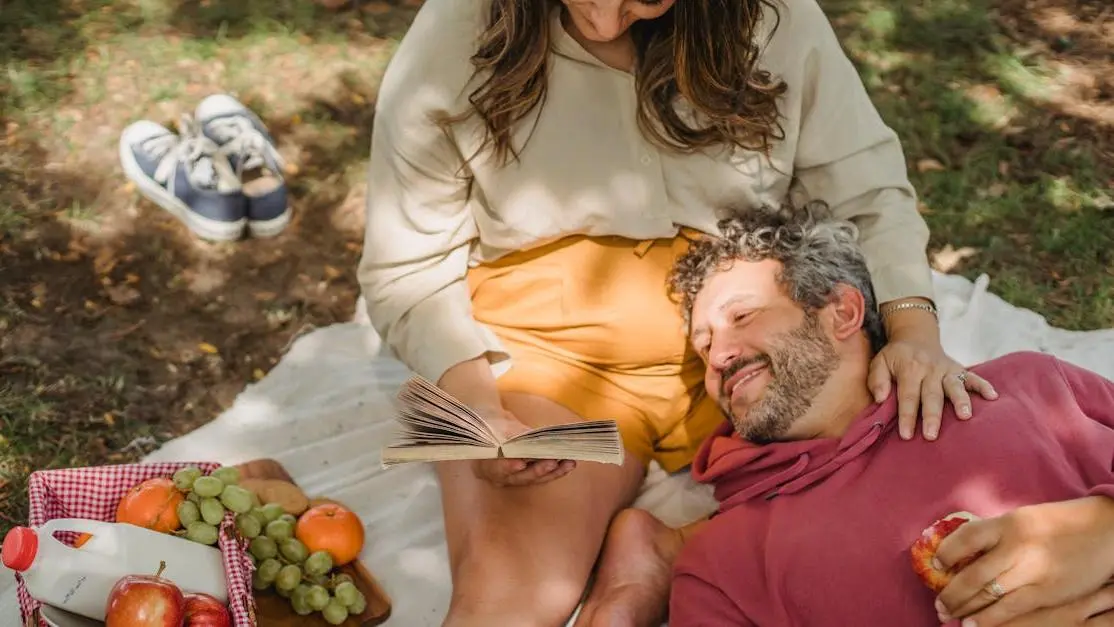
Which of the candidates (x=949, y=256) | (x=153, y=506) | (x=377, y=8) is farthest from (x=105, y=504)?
(x=377, y=8)

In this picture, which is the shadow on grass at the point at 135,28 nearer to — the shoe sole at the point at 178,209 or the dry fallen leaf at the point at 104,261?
the shoe sole at the point at 178,209

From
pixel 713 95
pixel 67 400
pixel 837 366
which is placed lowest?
pixel 67 400

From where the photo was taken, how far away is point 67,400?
375cm

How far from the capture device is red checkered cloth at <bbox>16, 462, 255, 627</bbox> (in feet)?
8.52

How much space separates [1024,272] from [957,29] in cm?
190

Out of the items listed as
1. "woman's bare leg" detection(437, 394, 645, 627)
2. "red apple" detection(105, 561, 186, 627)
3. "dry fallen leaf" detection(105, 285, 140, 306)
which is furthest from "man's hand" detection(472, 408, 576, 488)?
"dry fallen leaf" detection(105, 285, 140, 306)

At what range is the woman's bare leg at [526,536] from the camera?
2824mm

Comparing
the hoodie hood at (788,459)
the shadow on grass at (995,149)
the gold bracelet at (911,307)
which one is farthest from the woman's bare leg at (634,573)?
the shadow on grass at (995,149)

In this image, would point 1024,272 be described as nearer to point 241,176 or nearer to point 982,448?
point 982,448

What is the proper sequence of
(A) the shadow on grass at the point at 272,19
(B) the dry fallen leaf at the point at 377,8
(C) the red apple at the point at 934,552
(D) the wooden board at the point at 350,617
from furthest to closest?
1. (B) the dry fallen leaf at the point at 377,8
2. (A) the shadow on grass at the point at 272,19
3. (D) the wooden board at the point at 350,617
4. (C) the red apple at the point at 934,552

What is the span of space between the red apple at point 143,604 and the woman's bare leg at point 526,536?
2.34 ft

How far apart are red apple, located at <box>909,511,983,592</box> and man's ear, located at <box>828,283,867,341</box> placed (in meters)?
0.67

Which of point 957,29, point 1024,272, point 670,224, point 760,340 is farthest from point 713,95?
point 957,29

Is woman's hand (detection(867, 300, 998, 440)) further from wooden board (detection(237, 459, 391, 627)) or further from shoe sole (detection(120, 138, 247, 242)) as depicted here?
shoe sole (detection(120, 138, 247, 242))
